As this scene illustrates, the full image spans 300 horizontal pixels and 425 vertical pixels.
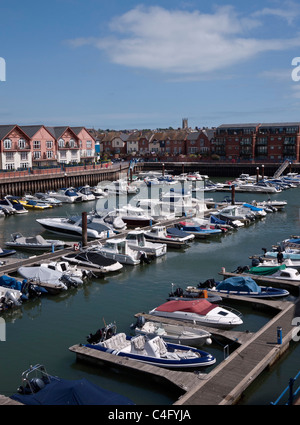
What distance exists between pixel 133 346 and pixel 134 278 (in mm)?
10788

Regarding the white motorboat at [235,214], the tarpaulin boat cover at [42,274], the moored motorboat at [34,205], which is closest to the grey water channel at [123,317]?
the tarpaulin boat cover at [42,274]

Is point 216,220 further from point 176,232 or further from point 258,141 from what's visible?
point 258,141

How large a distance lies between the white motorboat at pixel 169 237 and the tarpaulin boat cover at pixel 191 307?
1462cm

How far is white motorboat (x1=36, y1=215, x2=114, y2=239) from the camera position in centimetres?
3670

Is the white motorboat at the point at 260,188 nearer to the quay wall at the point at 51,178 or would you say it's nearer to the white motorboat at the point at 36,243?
the quay wall at the point at 51,178

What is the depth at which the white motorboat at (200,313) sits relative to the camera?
1953 cm

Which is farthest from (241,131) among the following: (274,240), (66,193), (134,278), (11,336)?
(11,336)

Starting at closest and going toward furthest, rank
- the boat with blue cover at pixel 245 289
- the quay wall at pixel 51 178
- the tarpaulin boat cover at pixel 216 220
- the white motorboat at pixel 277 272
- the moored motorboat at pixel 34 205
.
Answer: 1. the boat with blue cover at pixel 245 289
2. the white motorboat at pixel 277 272
3. the tarpaulin boat cover at pixel 216 220
4. the moored motorboat at pixel 34 205
5. the quay wall at pixel 51 178

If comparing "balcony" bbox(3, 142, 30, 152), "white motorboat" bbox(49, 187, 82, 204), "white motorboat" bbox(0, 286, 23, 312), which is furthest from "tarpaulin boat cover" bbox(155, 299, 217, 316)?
"balcony" bbox(3, 142, 30, 152)

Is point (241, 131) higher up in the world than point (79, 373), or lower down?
higher up

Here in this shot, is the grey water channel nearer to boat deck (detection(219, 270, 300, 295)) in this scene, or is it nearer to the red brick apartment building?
boat deck (detection(219, 270, 300, 295))

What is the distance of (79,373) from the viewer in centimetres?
1661
